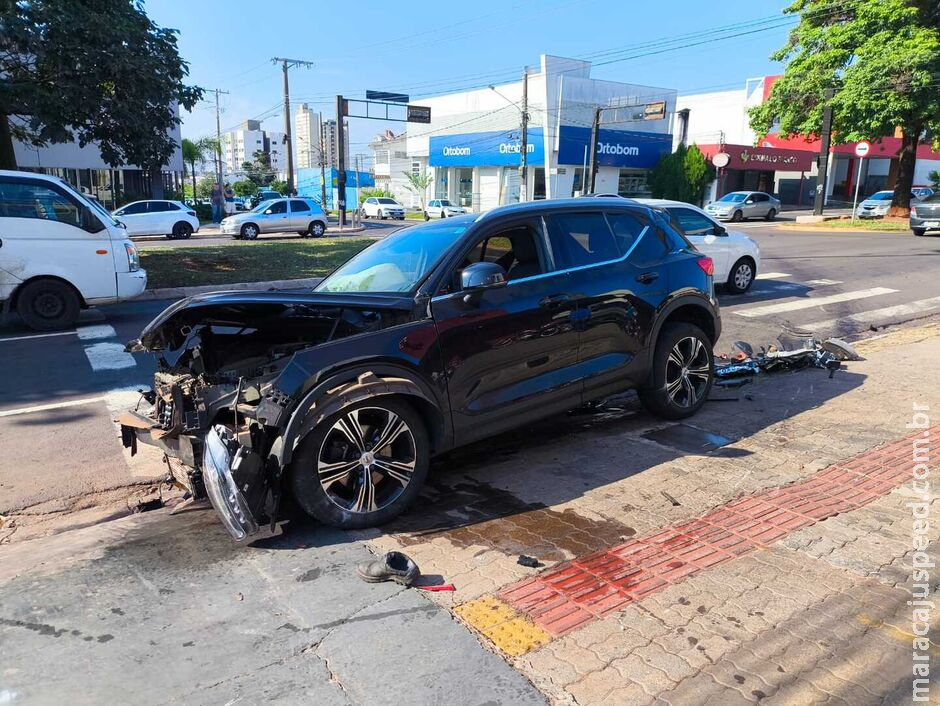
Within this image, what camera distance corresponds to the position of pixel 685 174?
45.7m

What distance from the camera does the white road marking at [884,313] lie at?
33.3 feet

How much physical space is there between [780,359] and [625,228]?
10.4 ft

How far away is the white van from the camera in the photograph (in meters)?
9.12

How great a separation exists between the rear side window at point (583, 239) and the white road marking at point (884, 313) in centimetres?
598

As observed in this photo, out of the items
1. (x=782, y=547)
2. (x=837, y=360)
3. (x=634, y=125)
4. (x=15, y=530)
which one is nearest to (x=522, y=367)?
(x=782, y=547)

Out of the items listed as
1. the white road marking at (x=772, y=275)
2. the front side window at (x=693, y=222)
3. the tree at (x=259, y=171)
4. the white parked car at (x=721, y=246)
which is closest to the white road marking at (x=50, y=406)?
the white parked car at (x=721, y=246)

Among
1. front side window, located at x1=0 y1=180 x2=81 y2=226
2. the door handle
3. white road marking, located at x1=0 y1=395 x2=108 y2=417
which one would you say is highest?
front side window, located at x1=0 y1=180 x2=81 y2=226

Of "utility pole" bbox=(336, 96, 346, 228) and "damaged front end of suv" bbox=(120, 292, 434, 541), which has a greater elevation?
"utility pole" bbox=(336, 96, 346, 228)

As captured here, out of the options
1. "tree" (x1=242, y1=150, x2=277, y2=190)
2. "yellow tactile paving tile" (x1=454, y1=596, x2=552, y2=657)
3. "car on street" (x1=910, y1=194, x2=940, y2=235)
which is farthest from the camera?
"tree" (x1=242, y1=150, x2=277, y2=190)

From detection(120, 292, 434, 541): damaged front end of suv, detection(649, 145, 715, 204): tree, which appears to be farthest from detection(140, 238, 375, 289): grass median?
detection(649, 145, 715, 204): tree

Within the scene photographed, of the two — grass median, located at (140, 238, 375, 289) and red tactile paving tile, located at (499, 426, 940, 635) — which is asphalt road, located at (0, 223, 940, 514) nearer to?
grass median, located at (140, 238, 375, 289)

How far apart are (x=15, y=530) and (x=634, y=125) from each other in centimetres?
5048

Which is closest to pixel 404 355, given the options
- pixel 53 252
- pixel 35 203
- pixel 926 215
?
pixel 53 252

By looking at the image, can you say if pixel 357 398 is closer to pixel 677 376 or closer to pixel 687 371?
pixel 677 376
